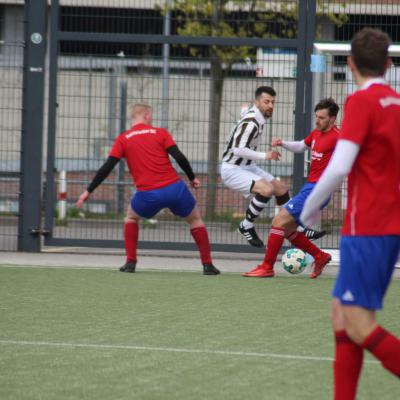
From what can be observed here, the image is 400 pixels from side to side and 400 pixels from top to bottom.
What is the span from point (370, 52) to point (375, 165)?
515 mm

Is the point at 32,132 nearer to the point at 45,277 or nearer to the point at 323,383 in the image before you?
the point at 45,277

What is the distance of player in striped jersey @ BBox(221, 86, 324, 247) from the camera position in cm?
1226

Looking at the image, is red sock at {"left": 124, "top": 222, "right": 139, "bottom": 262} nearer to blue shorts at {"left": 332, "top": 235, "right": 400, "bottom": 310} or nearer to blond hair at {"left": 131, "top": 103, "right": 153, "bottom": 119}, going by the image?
blond hair at {"left": 131, "top": 103, "right": 153, "bottom": 119}

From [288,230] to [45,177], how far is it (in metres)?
4.23

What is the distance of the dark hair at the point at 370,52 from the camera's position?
5117 mm

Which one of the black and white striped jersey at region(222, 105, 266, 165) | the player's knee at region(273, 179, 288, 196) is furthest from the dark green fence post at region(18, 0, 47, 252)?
the player's knee at region(273, 179, 288, 196)

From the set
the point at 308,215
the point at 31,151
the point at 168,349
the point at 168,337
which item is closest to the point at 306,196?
the point at 168,337

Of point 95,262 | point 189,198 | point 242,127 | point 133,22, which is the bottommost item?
point 95,262

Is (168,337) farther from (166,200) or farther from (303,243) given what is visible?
(303,243)

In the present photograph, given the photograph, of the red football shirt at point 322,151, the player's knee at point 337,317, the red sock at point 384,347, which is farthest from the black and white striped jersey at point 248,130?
the red sock at point 384,347

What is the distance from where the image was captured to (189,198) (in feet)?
38.2

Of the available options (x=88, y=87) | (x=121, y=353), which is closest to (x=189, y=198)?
(x=88, y=87)

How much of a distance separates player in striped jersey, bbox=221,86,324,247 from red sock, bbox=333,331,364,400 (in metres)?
6.95

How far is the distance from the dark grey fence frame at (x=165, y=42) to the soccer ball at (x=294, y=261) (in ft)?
7.26
